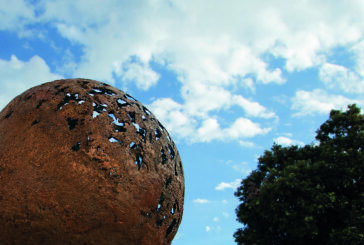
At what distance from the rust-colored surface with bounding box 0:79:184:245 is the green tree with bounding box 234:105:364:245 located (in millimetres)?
11408

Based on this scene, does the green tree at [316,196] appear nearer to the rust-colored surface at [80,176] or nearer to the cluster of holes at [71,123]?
the rust-colored surface at [80,176]

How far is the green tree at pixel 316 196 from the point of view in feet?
49.4

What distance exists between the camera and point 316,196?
591 inches

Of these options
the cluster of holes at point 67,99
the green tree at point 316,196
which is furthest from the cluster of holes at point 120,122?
the green tree at point 316,196

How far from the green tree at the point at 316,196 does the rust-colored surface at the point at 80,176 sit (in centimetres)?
1141

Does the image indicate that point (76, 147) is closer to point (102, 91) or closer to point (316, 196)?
point (102, 91)

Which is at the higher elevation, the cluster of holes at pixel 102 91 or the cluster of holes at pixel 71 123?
the cluster of holes at pixel 102 91

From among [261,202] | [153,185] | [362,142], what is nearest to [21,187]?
[153,185]

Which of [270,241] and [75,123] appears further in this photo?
[270,241]

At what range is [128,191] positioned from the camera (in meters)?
4.78

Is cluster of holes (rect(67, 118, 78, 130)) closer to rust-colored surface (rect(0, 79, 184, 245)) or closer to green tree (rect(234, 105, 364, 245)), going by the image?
rust-colored surface (rect(0, 79, 184, 245))

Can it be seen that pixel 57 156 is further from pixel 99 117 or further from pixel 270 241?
pixel 270 241

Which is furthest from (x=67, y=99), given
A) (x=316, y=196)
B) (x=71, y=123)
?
(x=316, y=196)

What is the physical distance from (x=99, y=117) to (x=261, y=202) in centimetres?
1285
